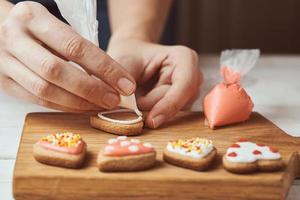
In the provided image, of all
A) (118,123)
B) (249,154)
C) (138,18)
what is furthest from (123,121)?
(138,18)

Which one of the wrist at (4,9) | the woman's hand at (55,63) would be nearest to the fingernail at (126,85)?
the woman's hand at (55,63)

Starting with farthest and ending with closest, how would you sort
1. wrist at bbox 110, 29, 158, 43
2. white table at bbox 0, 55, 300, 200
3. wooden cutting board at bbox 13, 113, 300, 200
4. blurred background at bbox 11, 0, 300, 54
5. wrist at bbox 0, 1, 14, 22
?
blurred background at bbox 11, 0, 300, 54 → wrist at bbox 110, 29, 158, 43 → wrist at bbox 0, 1, 14, 22 → white table at bbox 0, 55, 300, 200 → wooden cutting board at bbox 13, 113, 300, 200

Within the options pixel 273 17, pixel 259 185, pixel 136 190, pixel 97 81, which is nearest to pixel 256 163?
pixel 259 185

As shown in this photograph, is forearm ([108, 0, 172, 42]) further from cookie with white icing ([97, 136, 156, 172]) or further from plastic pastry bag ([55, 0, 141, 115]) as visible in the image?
cookie with white icing ([97, 136, 156, 172])

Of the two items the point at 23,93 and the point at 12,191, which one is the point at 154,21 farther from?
→ the point at 12,191

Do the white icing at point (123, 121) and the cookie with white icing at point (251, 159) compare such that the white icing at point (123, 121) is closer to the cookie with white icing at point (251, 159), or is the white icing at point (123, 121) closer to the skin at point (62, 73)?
the skin at point (62, 73)

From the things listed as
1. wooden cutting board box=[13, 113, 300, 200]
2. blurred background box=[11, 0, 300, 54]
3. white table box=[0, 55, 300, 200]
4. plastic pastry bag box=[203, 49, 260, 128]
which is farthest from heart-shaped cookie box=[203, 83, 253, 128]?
blurred background box=[11, 0, 300, 54]

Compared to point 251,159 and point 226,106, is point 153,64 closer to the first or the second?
point 226,106
